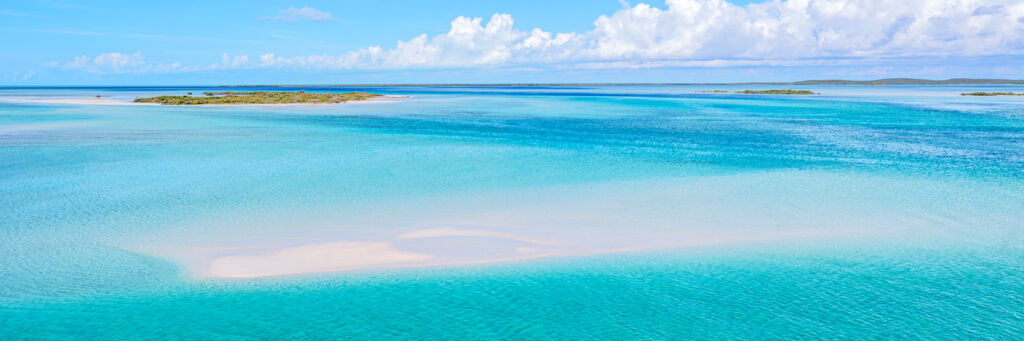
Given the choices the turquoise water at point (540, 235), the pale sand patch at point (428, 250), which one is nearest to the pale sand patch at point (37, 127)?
the turquoise water at point (540, 235)

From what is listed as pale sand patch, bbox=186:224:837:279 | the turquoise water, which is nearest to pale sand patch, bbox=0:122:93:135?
the turquoise water

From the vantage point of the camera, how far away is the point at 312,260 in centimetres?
1262

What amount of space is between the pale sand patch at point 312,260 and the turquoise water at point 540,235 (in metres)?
0.47

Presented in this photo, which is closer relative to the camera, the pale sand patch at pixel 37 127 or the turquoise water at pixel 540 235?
the turquoise water at pixel 540 235

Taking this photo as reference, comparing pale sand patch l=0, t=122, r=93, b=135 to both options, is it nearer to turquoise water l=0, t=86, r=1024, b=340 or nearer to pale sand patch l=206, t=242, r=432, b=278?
turquoise water l=0, t=86, r=1024, b=340

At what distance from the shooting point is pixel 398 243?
13859 mm

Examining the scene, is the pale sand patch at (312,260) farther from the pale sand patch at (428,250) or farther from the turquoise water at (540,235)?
the turquoise water at (540,235)

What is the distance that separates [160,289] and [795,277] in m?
10.9

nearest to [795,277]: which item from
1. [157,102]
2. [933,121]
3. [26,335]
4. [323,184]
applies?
[26,335]

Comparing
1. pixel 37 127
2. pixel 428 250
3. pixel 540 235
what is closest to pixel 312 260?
pixel 428 250

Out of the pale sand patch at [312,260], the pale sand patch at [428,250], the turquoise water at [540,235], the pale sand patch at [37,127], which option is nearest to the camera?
the turquoise water at [540,235]

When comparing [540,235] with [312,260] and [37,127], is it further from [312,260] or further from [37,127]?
[37,127]

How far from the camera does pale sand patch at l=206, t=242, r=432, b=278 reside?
1208cm

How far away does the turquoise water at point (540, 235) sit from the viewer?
9906 mm
